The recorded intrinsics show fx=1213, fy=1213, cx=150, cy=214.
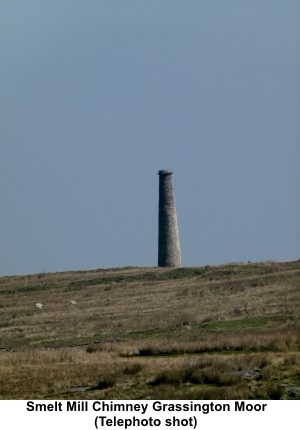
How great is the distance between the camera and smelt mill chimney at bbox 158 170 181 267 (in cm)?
8194

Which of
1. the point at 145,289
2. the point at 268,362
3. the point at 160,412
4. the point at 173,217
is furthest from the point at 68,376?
the point at 173,217

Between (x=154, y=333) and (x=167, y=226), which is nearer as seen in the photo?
(x=154, y=333)

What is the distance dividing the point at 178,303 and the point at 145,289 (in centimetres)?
1051

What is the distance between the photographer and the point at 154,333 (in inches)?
1623

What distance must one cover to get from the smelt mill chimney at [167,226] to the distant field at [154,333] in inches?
137

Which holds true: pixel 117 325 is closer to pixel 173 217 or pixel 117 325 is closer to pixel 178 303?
pixel 178 303

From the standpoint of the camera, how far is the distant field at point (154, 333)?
24219 millimetres

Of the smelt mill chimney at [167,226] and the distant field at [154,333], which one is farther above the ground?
the smelt mill chimney at [167,226]

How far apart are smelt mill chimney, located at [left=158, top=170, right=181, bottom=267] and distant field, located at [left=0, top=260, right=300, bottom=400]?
3.48m

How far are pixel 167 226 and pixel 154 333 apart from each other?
41.1m

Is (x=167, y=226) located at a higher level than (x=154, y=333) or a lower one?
higher

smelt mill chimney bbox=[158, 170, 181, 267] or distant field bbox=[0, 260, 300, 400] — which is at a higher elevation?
smelt mill chimney bbox=[158, 170, 181, 267]

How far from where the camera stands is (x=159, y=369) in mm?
26203

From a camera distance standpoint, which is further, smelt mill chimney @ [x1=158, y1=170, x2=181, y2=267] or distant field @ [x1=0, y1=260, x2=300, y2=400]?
smelt mill chimney @ [x1=158, y1=170, x2=181, y2=267]
